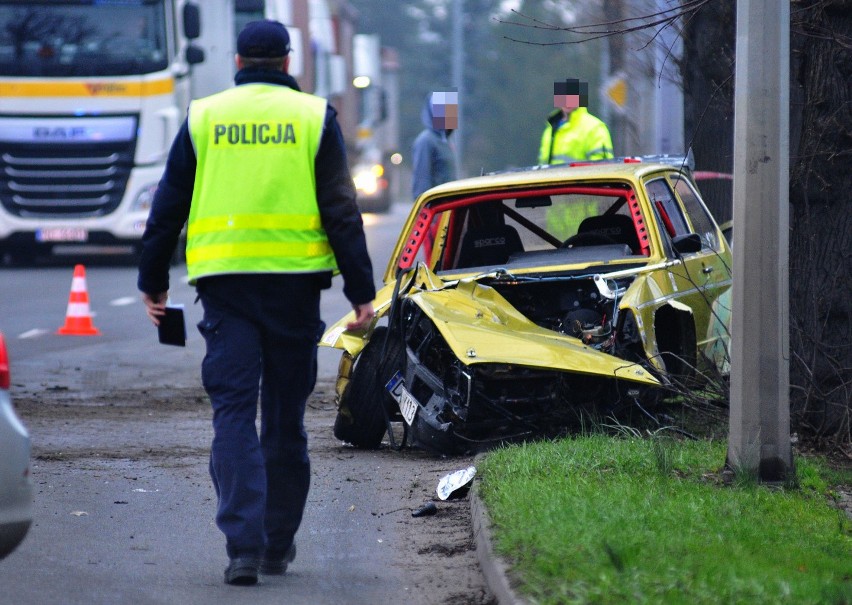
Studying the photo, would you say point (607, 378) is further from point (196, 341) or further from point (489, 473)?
point (196, 341)

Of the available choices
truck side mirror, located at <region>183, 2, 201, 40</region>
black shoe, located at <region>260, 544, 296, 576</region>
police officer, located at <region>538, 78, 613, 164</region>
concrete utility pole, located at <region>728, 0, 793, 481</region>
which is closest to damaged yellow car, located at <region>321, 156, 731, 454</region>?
concrete utility pole, located at <region>728, 0, 793, 481</region>

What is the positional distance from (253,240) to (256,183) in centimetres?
19

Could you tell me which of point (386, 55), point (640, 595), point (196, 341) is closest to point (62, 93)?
point (196, 341)

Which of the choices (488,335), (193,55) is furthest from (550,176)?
(193,55)

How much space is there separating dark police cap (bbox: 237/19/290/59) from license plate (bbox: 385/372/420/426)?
2.57 m

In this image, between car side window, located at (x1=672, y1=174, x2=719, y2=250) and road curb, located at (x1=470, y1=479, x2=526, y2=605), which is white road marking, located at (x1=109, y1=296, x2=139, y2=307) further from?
road curb, located at (x1=470, y1=479, x2=526, y2=605)

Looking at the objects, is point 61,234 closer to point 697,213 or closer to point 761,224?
point 697,213

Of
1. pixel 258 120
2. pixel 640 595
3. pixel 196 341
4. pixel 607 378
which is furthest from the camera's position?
pixel 196 341

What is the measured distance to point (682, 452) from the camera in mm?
6852

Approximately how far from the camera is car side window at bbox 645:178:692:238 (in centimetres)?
860

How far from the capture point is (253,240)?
199 inches

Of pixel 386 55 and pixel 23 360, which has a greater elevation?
pixel 386 55

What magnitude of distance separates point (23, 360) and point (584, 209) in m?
4.91

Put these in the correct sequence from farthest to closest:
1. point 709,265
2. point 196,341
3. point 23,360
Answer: point 196,341
point 23,360
point 709,265
